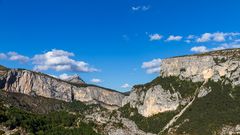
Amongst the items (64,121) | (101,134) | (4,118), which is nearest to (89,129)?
(101,134)

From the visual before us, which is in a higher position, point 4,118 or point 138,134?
point 4,118

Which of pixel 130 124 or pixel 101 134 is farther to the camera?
pixel 130 124

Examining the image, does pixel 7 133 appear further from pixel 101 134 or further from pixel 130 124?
pixel 130 124

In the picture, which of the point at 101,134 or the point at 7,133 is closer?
the point at 7,133

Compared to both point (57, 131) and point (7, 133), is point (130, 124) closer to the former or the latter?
point (57, 131)

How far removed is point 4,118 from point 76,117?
78.0ft

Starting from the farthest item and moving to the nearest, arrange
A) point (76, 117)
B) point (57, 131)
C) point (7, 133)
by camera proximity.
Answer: point (76, 117), point (57, 131), point (7, 133)

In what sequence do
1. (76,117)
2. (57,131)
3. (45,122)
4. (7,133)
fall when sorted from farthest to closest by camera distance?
(76,117) → (45,122) → (57,131) → (7,133)

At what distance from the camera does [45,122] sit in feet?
405

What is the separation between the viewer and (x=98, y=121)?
12644 centimetres

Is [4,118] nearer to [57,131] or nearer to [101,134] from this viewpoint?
[57,131]

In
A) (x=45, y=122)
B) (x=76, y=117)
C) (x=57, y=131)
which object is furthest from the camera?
(x=76, y=117)

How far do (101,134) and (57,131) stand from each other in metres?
11.2

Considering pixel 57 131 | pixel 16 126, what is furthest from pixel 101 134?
pixel 16 126
